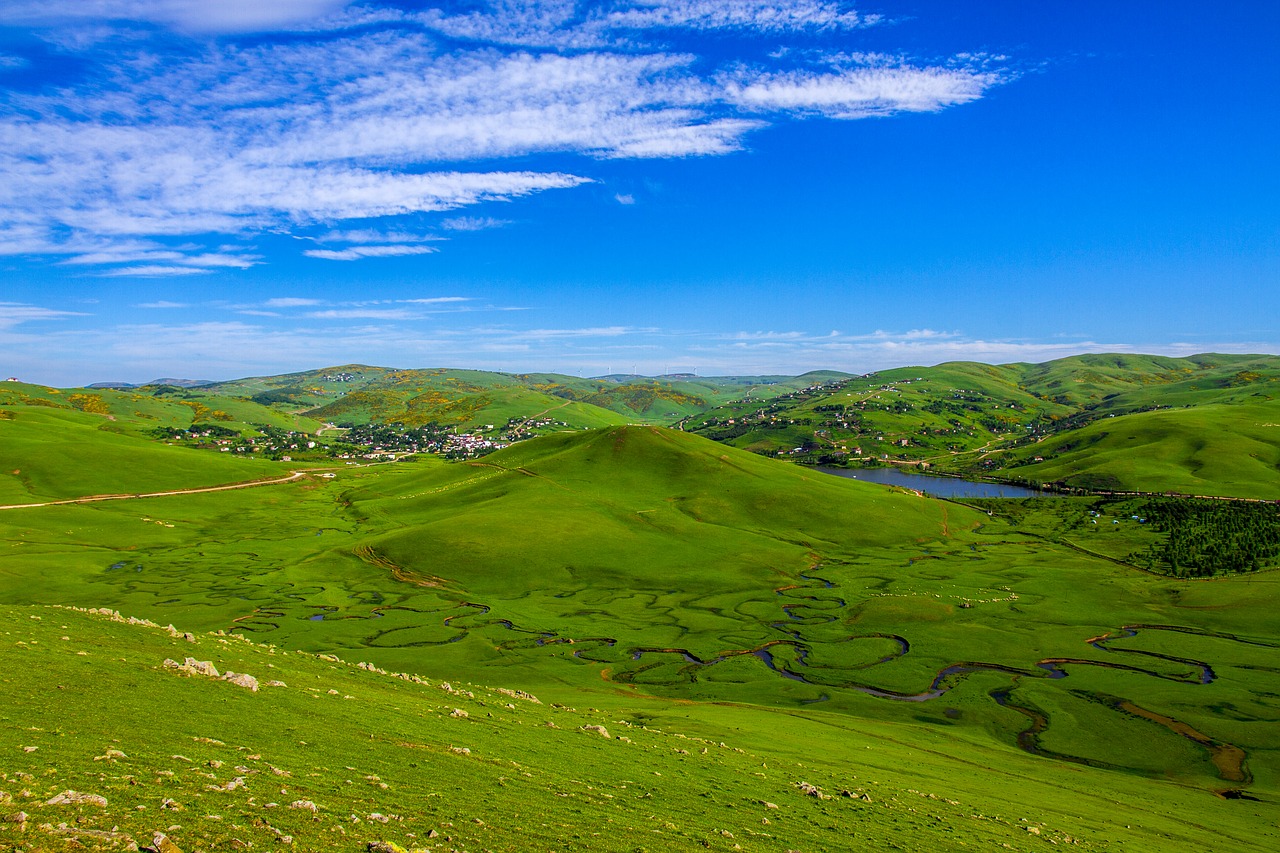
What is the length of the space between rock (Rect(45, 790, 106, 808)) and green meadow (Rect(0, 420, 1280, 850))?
0.29 meters

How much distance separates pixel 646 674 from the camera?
83.7 meters

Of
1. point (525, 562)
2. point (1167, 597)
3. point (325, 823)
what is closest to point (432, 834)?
point (325, 823)

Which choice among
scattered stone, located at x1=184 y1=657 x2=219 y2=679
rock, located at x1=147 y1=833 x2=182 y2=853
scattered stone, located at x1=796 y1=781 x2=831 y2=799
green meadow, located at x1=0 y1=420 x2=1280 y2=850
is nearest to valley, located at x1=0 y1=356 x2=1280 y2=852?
scattered stone, located at x1=796 y1=781 x2=831 y2=799

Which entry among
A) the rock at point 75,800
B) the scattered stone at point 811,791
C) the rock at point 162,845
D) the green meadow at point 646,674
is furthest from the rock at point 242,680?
the scattered stone at point 811,791

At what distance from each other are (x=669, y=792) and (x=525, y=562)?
111327mm

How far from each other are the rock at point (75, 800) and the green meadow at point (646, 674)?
0.96ft

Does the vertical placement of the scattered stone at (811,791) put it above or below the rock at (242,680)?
below

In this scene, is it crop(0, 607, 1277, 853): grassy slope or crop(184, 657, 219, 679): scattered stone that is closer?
crop(0, 607, 1277, 853): grassy slope

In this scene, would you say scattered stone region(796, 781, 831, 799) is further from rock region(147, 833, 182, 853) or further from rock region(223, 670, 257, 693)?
rock region(223, 670, 257, 693)

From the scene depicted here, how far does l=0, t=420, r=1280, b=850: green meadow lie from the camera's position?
23453 mm

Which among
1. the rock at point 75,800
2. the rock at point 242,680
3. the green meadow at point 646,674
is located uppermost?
the rock at point 75,800

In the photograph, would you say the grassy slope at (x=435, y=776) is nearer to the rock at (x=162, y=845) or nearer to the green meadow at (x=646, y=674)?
the green meadow at (x=646, y=674)

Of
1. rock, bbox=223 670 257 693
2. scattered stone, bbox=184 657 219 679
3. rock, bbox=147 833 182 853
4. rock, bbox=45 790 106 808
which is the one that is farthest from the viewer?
scattered stone, bbox=184 657 219 679

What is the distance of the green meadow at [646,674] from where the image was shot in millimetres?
23453
